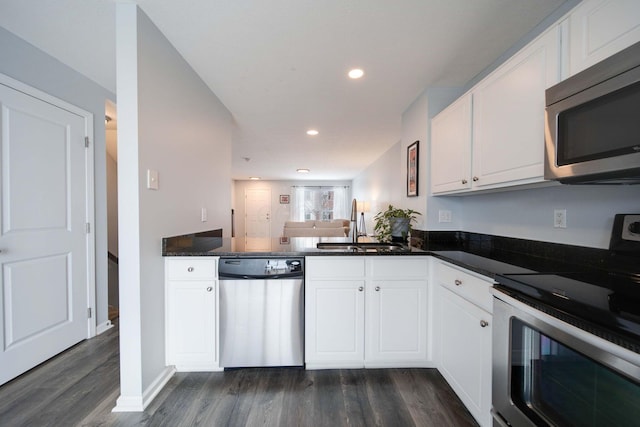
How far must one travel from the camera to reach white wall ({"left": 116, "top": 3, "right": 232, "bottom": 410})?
4.88ft

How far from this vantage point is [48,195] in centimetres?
209

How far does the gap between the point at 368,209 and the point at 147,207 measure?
5481mm

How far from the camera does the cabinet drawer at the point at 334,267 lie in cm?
188

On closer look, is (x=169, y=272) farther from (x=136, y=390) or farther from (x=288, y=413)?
(x=288, y=413)

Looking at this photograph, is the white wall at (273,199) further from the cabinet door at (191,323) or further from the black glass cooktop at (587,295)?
the black glass cooktop at (587,295)

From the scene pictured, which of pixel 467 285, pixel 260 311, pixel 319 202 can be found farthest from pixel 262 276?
pixel 319 202

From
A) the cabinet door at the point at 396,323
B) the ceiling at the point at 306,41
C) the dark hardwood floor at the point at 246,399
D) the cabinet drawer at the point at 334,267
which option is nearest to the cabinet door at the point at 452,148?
the ceiling at the point at 306,41

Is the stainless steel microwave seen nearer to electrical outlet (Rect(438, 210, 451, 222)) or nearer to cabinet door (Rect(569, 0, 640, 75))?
cabinet door (Rect(569, 0, 640, 75))

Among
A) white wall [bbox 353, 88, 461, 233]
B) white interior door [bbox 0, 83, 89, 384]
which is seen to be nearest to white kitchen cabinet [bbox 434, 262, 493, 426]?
white wall [bbox 353, 88, 461, 233]

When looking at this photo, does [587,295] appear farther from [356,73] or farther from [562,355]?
[356,73]

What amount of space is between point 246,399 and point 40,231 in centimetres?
204

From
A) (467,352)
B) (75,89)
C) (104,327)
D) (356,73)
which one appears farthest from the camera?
(104,327)

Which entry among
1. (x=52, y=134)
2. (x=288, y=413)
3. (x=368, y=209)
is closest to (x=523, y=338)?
(x=288, y=413)

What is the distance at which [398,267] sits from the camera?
1.92 meters
